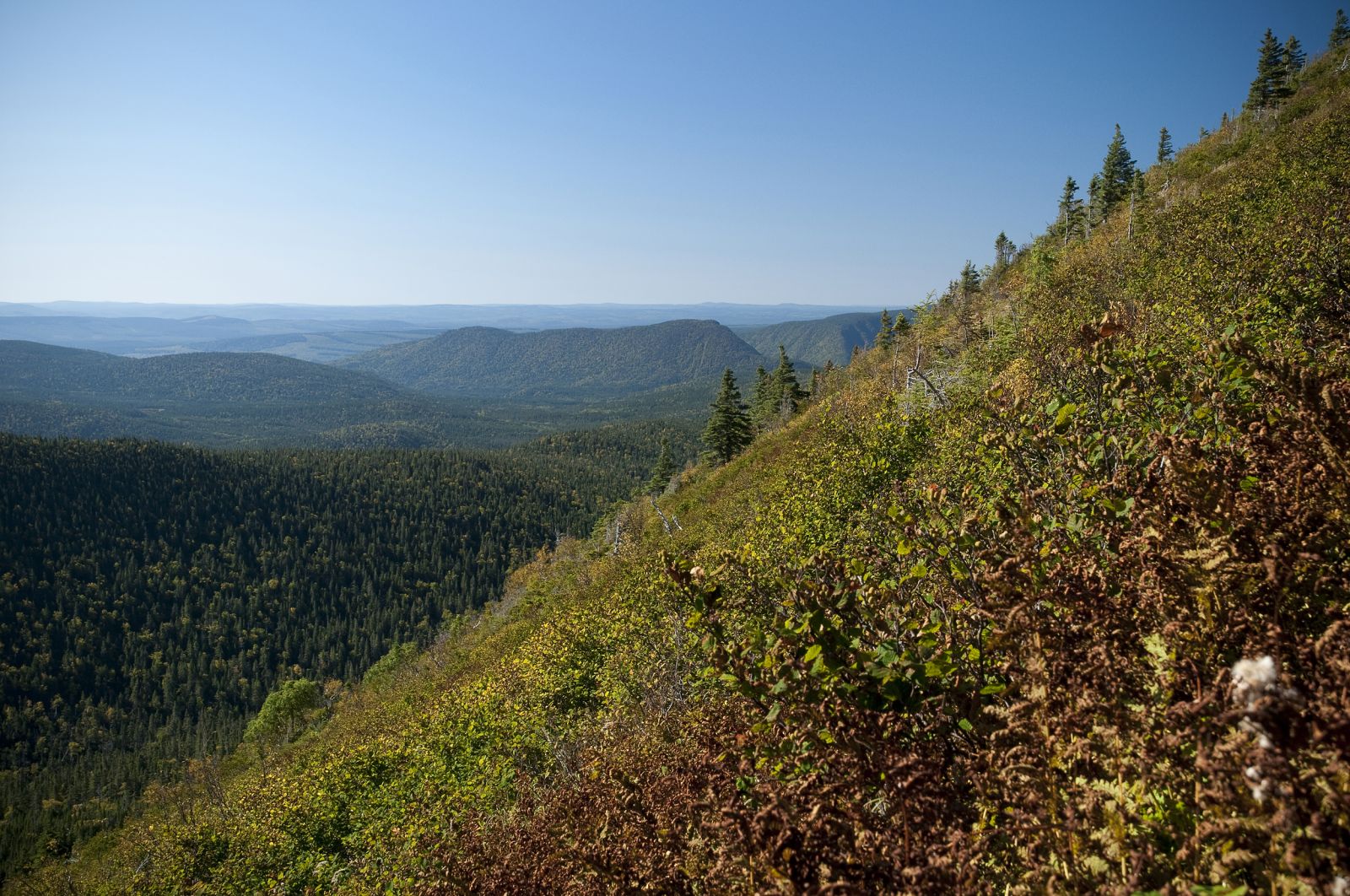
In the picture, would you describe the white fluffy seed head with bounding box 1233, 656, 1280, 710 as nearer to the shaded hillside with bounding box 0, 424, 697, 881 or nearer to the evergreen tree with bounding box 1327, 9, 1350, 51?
the evergreen tree with bounding box 1327, 9, 1350, 51

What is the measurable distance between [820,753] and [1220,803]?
4.54 feet

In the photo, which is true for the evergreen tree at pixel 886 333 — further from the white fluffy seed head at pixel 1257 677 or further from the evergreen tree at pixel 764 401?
the white fluffy seed head at pixel 1257 677

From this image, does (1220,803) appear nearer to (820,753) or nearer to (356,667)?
(820,753)

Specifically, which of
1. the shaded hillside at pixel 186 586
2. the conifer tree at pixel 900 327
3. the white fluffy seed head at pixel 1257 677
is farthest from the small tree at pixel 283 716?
the white fluffy seed head at pixel 1257 677

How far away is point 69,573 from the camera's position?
153m

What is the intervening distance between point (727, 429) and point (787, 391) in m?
8.78

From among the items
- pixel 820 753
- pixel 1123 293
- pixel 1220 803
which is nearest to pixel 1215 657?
pixel 1220 803

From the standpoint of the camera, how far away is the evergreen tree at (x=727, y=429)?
5406 cm

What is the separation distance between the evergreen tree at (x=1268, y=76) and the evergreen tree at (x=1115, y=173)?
8547 millimetres

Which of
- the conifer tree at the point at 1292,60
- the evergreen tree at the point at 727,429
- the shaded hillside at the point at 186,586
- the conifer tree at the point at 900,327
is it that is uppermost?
the conifer tree at the point at 1292,60

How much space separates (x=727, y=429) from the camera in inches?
2157

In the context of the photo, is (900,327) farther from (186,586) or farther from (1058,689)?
(186,586)

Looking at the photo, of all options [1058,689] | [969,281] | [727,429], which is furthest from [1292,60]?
[1058,689]

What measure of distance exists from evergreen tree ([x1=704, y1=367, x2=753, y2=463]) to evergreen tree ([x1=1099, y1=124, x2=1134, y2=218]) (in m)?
36.4
